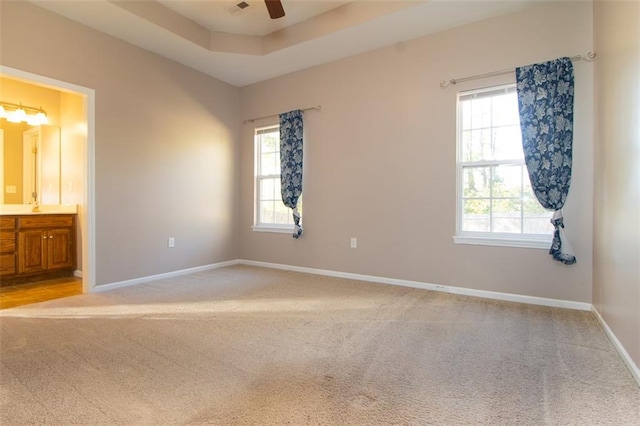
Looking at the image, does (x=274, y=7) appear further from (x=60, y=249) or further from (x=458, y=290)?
(x=60, y=249)

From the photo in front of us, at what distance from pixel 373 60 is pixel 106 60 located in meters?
3.06

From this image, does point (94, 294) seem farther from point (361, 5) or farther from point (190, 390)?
point (361, 5)

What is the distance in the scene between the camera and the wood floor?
329cm

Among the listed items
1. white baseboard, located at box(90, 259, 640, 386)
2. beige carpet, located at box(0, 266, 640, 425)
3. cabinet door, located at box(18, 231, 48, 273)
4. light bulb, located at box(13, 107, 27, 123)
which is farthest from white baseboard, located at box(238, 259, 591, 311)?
light bulb, located at box(13, 107, 27, 123)

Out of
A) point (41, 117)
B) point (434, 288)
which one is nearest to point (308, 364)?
point (434, 288)

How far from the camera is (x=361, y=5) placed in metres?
3.38

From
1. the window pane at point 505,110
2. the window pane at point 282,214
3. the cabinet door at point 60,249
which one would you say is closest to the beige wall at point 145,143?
the window pane at point 282,214

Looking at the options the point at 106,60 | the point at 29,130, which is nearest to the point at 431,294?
the point at 106,60

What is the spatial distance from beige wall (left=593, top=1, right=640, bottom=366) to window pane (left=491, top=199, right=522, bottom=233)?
614 millimetres

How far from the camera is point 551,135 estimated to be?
2975 millimetres

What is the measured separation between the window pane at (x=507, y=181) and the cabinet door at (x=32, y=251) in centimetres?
532

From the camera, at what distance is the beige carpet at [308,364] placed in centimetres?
149

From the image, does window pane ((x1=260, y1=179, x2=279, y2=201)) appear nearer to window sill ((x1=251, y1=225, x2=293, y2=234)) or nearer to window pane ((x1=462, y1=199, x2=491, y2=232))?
window sill ((x1=251, y1=225, x2=293, y2=234))

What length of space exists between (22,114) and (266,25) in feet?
11.3
